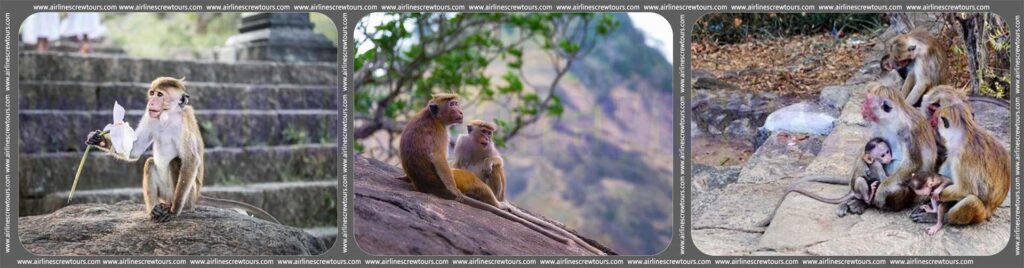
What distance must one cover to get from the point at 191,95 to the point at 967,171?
249 inches

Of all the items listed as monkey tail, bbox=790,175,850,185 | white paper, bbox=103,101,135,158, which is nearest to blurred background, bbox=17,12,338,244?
white paper, bbox=103,101,135,158

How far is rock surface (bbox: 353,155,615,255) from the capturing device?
6.73 metres

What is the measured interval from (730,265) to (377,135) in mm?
3646

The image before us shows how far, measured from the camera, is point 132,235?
7.04 m

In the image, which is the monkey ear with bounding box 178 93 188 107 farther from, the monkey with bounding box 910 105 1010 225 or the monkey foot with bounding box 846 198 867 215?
the monkey with bounding box 910 105 1010 225

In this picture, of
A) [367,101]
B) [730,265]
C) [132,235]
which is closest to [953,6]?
[730,265]

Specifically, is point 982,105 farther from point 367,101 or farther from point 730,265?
point 367,101

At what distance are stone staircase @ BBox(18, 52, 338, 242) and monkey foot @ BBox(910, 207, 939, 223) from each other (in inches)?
171

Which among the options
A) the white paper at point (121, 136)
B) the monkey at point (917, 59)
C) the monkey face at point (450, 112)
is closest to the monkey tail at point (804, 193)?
the monkey at point (917, 59)

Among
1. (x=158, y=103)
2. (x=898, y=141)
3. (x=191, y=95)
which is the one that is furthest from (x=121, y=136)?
(x=898, y=141)

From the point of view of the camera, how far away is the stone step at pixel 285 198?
883 centimetres

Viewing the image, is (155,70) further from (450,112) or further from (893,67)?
(893,67)

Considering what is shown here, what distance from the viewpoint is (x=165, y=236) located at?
23.0 ft

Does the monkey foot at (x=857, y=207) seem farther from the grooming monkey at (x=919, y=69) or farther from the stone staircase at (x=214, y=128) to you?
the stone staircase at (x=214, y=128)
